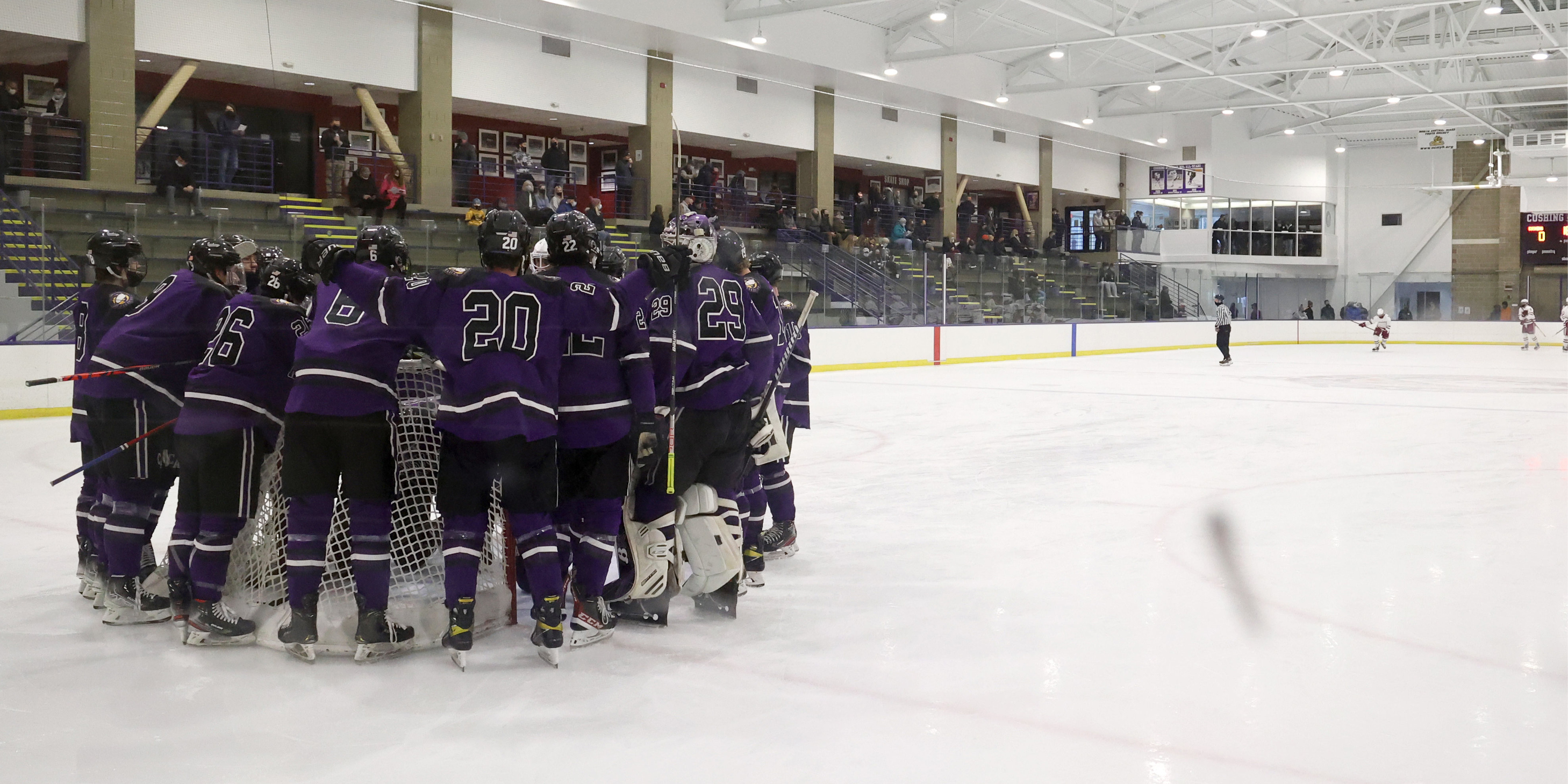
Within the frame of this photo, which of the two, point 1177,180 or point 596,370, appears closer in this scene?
point 596,370

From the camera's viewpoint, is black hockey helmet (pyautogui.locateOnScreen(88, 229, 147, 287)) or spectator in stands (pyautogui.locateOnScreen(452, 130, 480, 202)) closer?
black hockey helmet (pyautogui.locateOnScreen(88, 229, 147, 287))

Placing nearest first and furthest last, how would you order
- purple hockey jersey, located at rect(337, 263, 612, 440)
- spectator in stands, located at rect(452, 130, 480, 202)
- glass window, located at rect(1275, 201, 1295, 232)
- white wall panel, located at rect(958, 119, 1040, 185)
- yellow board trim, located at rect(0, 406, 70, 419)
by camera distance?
purple hockey jersey, located at rect(337, 263, 612, 440) → yellow board trim, located at rect(0, 406, 70, 419) → spectator in stands, located at rect(452, 130, 480, 202) → white wall panel, located at rect(958, 119, 1040, 185) → glass window, located at rect(1275, 201, 1295, 232)

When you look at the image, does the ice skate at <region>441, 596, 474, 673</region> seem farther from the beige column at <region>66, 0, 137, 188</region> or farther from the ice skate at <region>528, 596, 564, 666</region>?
the beige column at <region>66, 0, 137, 188</region>

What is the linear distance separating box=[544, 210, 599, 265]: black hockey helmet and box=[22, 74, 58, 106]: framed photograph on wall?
2.95 meters

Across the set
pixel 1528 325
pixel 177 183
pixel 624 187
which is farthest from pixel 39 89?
pixel 1528 325

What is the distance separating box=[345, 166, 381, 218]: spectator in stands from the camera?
662cm

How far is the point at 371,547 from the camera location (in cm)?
356

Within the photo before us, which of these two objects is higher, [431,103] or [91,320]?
[431,103]

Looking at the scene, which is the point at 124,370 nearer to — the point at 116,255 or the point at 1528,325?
the point at 116,255

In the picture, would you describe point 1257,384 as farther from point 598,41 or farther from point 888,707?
point 888,707

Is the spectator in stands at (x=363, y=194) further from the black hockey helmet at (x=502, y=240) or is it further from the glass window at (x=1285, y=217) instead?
the glass window at (x=1285, y=217)

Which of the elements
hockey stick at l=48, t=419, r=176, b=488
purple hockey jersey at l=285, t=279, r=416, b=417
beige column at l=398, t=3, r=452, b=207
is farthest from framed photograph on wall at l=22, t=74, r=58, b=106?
beige column at l=398, t=3, r=452, b=207

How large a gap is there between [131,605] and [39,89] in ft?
9.39

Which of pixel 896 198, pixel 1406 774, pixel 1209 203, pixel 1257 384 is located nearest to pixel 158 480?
pixel 1406 774
